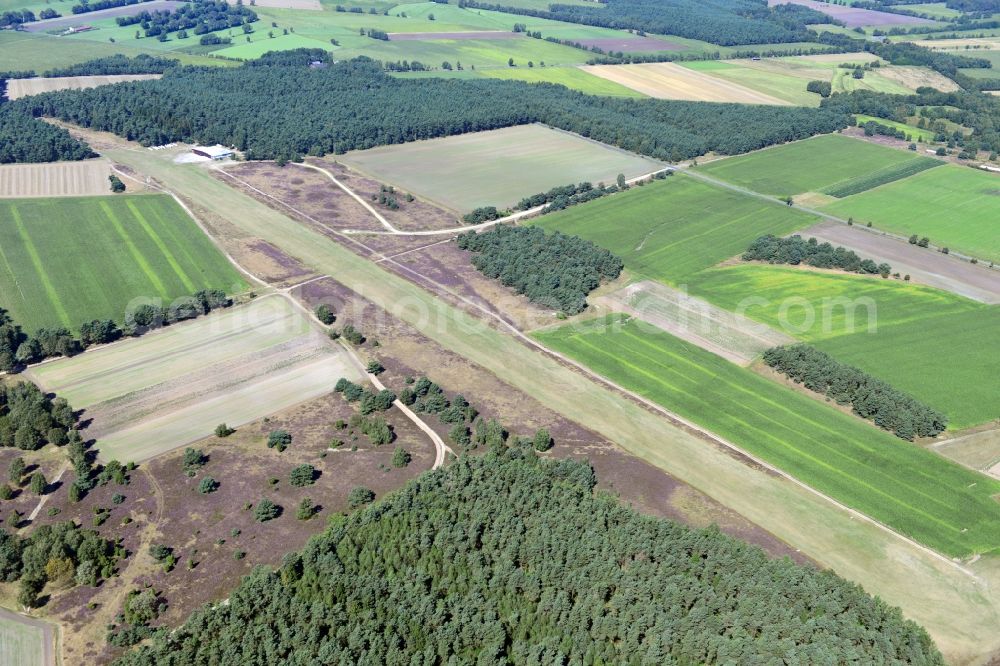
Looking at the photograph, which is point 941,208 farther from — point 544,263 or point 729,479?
point 729,479

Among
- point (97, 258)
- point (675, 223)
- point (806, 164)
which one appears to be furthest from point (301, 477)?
point (806, 164)

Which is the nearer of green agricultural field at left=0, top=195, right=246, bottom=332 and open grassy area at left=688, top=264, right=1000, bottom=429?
open grassy area at left=688, top=264, right=1000, bottom=429

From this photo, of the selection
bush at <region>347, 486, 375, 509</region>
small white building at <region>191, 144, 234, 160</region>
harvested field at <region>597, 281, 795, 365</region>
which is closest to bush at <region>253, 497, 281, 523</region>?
bush at <region>347, 486, 375, 509</region>

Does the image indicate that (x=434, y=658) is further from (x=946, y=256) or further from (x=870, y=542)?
(x=946, y=256)

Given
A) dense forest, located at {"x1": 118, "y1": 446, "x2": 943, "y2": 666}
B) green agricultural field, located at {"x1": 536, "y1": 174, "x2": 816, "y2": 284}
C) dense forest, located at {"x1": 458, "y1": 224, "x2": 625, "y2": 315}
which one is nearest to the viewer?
dense forest, located at {"x1": 118, "y1": 446, "x2": 943, "y2": 666}

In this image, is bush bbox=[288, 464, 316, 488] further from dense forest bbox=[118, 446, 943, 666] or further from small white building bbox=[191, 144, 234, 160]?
small white building bbox=[191, 144, 234, 160]

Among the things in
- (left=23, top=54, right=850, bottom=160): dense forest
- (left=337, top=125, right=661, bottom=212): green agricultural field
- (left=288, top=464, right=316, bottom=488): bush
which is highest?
(left=23, top=54, right=850, bottom=160): dense forest

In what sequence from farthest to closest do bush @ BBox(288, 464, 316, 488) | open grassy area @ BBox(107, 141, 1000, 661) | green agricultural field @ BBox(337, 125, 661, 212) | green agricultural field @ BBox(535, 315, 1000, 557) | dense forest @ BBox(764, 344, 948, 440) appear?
green agricultural field @ BBox(337, 125, 661, 212), dense forest @ BBox(764, 344, 948, 440), bush @ BBox(288, 464, 316, 488), green agricultural field @ BBox(535, 315, 1000, 557), open grassy area @ BBox(107, 141, 1000, 661)
